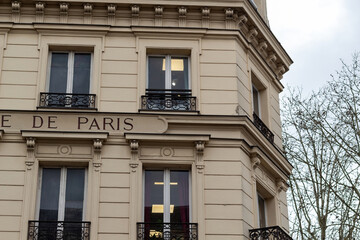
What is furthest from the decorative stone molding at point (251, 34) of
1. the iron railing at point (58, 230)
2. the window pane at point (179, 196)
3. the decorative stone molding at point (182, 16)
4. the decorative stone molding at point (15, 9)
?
the iron railing at point (58, 230)

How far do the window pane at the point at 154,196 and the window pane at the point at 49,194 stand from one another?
2149mm

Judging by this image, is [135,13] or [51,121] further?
[135,13]

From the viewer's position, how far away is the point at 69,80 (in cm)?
1966

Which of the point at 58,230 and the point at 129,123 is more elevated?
the point at 129,123

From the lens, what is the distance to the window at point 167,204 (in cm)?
1769

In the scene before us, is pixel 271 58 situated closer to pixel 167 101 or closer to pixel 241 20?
pixel 241 20

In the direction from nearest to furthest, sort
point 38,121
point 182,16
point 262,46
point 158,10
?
point 38,121
point 158,10
point 182,16
point 262,46

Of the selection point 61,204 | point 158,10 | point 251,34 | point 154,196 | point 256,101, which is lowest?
point 61,204

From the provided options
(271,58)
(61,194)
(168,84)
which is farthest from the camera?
(271,58)

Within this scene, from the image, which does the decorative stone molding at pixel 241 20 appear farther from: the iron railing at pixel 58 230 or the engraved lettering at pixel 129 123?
the iron railing at pixel 58 230

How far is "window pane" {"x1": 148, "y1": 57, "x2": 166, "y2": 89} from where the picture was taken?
65.1 feet

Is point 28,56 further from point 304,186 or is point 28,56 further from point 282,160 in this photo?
point 304,186

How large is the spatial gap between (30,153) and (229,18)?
6.58 m

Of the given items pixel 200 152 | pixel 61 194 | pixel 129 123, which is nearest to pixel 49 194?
pixel 61 194
